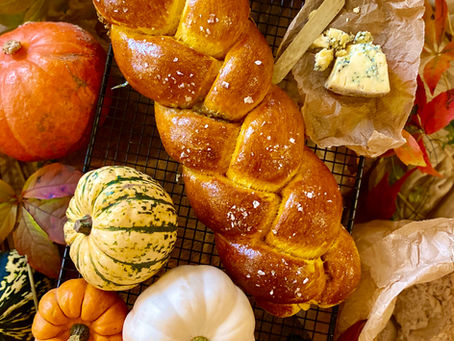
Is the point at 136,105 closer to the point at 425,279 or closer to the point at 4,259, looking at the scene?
the point at 4,259

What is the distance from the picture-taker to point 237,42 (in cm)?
114

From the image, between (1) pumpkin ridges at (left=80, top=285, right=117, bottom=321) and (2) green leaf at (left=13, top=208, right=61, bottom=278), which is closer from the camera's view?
(1) pumpkin ridges at (left=80, top=285, right=117, bottom=321)

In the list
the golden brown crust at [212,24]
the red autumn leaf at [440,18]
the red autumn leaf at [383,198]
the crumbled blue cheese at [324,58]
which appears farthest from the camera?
the red autumn leaf at [383,198]

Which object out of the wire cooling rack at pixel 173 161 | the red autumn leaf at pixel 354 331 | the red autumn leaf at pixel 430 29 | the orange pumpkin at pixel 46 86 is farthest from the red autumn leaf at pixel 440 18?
the orange pumpkin at pixel 46 86

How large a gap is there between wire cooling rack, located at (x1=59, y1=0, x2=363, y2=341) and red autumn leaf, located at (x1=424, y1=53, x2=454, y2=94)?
28cm

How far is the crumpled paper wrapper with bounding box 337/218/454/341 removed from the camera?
4.02ft

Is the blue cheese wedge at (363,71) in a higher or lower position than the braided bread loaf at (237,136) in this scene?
higher

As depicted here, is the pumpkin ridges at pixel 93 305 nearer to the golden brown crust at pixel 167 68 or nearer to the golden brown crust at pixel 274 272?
the golden brown crust at pixel 274 272

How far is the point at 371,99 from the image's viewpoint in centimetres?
124

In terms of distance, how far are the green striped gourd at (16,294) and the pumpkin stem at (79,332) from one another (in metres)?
0.25

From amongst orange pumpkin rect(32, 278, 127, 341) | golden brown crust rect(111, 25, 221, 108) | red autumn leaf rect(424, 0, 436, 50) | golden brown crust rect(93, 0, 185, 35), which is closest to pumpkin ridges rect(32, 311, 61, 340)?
orange pumpkin rect(32, 278, 127, 341)

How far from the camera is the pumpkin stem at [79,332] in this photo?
114 centimetres

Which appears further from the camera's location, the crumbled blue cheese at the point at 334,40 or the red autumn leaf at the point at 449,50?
the red autumn leaf at the point at 449,50

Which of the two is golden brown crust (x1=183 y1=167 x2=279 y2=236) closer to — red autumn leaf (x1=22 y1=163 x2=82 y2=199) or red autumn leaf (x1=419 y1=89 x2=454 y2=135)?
red autumn leaf (x1=22 y1=163 x2=82 y2=199)
